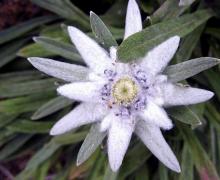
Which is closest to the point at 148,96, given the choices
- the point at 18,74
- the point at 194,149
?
the point at 194,149

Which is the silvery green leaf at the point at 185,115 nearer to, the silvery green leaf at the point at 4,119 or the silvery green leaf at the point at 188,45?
the silvery green leaf at the point at 188,45

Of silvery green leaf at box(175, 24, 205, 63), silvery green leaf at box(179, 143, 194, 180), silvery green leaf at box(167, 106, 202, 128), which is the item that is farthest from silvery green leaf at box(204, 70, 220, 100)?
silvery green leaf at box(167, 106, 202, 128)

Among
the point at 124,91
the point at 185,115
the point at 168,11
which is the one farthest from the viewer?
the point at 168,11

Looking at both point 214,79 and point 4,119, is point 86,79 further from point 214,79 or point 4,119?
point 4,119

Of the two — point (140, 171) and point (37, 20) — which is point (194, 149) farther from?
point (37, 20)

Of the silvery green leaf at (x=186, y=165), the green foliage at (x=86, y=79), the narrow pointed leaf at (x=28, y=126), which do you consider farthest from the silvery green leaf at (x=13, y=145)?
the silvery green leaf at (x=186, y=165)

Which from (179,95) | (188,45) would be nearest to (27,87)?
(188,45)

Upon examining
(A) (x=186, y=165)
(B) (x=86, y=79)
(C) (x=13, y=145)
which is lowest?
(A) (x=186, y=165)
